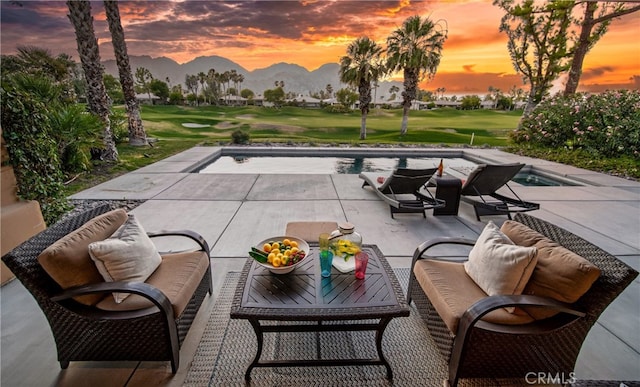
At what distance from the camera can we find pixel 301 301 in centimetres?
165

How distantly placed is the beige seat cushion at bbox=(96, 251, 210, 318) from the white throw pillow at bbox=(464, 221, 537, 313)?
1938mm

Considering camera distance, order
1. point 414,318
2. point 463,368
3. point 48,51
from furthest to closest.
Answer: point 48,51 → point 414,318 → point 463,368

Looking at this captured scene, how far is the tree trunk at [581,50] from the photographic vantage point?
11070 millimetres

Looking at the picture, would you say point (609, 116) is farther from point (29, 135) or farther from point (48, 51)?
point (48, 51)

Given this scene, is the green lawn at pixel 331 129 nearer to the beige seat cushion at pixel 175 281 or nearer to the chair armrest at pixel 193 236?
the chair armrest at pixel 193 236

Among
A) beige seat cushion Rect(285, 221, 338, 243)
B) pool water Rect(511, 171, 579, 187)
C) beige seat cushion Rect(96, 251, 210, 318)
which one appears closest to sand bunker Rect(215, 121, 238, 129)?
pool water Rect(511, 171, 579, 187)

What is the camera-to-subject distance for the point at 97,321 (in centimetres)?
159

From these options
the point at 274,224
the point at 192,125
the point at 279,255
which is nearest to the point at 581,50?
the point at 274,224

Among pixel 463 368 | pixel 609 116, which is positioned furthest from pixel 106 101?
pixel 609 116

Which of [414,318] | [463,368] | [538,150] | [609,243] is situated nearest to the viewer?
[463,368]

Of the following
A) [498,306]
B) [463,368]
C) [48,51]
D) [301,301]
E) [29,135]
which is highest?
[48,51]

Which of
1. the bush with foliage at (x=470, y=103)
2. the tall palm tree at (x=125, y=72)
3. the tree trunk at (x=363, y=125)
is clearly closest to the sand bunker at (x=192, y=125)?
the tall palm tree at (x=125, y=72)

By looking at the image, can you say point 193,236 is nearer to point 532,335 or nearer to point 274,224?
point 274,224

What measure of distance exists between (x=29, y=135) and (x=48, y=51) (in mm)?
12495
